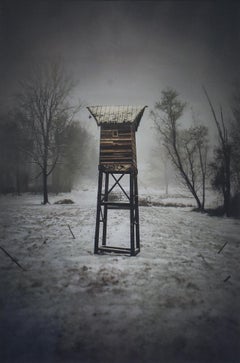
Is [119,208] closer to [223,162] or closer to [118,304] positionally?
[118,304]

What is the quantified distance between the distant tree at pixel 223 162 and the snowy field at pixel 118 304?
8.58 m

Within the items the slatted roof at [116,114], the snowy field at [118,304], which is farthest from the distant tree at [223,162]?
the slatted roof at [116,114]

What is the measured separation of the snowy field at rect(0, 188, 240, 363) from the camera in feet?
11.1

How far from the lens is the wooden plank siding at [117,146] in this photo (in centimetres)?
786

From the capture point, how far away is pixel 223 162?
16.3 metres

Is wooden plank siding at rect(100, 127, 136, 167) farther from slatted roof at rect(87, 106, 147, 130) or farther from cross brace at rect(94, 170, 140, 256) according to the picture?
cross brace at rect(94, 170, 140, 256)

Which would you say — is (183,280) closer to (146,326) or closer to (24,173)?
(146,326)

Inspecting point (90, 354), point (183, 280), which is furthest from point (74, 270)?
point (183, 280)

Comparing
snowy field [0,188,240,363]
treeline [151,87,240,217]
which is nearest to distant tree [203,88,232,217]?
treeline [151,87,240,217]

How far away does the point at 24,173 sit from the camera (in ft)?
98.8

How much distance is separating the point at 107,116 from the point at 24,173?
26.9 m

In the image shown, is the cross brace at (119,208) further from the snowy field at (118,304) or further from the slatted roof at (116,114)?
the slatted roof at (116,114)

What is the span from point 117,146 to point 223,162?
12.6 m

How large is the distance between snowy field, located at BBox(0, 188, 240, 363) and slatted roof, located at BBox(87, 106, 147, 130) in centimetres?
567
